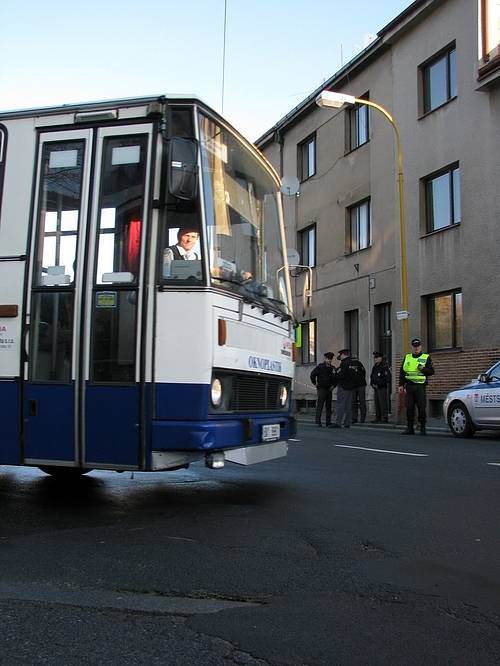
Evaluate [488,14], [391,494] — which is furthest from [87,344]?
[488,14]

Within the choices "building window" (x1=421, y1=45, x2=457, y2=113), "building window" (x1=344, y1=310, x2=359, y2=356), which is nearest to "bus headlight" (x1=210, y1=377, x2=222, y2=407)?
"building window" (x1=421, y1=45, x2=457, y2=113)

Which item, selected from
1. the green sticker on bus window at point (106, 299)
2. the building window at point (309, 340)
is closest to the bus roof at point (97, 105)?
the green sticker on bus window at point (106, 299)

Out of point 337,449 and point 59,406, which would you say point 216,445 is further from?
point 337,449

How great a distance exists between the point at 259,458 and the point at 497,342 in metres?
12.0

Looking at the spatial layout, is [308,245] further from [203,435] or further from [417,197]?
[203,435]

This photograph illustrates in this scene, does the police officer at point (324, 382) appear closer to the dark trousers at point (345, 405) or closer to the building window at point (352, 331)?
the dark trousers at point (345, 405)

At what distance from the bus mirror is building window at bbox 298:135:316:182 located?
2144 centimetres

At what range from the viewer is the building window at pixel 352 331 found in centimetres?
2288

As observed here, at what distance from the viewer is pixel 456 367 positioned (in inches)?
696

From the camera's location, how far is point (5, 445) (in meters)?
5.39

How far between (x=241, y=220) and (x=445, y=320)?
1372 cm

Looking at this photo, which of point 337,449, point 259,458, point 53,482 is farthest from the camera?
point 337,449

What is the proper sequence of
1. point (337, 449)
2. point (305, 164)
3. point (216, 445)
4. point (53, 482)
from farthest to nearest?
point (305, 164)
point (337, 449)
point (53, 482)
point (216, 445)

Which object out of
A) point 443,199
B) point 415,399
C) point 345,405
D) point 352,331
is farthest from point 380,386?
point 352,331
